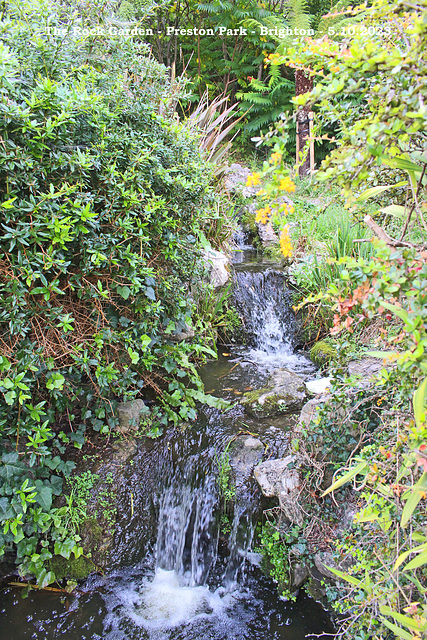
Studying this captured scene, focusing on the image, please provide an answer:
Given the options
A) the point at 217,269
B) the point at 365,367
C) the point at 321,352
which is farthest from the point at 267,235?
the point at 365,367

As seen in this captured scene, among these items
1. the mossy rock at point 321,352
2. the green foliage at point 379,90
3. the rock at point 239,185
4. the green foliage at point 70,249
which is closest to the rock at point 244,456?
the green foliage at point 70,249

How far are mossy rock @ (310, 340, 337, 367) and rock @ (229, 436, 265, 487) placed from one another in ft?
4.75

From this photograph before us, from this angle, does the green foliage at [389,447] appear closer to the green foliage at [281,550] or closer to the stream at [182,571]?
the green foliage at [281,550]

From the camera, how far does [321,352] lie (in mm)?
4129

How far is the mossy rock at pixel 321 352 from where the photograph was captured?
401 cm

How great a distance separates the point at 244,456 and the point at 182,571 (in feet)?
2.74

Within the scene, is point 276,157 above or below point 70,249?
above

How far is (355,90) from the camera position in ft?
3.48

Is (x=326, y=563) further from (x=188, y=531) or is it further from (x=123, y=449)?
(x=123, y=449)

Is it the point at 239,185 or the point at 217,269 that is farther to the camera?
the point at 239,185

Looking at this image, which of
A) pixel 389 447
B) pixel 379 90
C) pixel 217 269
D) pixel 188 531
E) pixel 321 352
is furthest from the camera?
pixel 217 269

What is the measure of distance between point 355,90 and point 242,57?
33.8 feet

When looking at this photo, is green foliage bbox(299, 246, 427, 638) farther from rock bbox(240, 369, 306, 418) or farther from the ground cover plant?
rock bbox(240, 369, 306, 418)

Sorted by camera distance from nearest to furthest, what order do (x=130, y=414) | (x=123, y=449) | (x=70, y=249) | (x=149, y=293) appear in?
1. (x=70, y=249)
2. (x=149, y=293)
3. (x=123, y=449)
4. (x=130, y=414)
